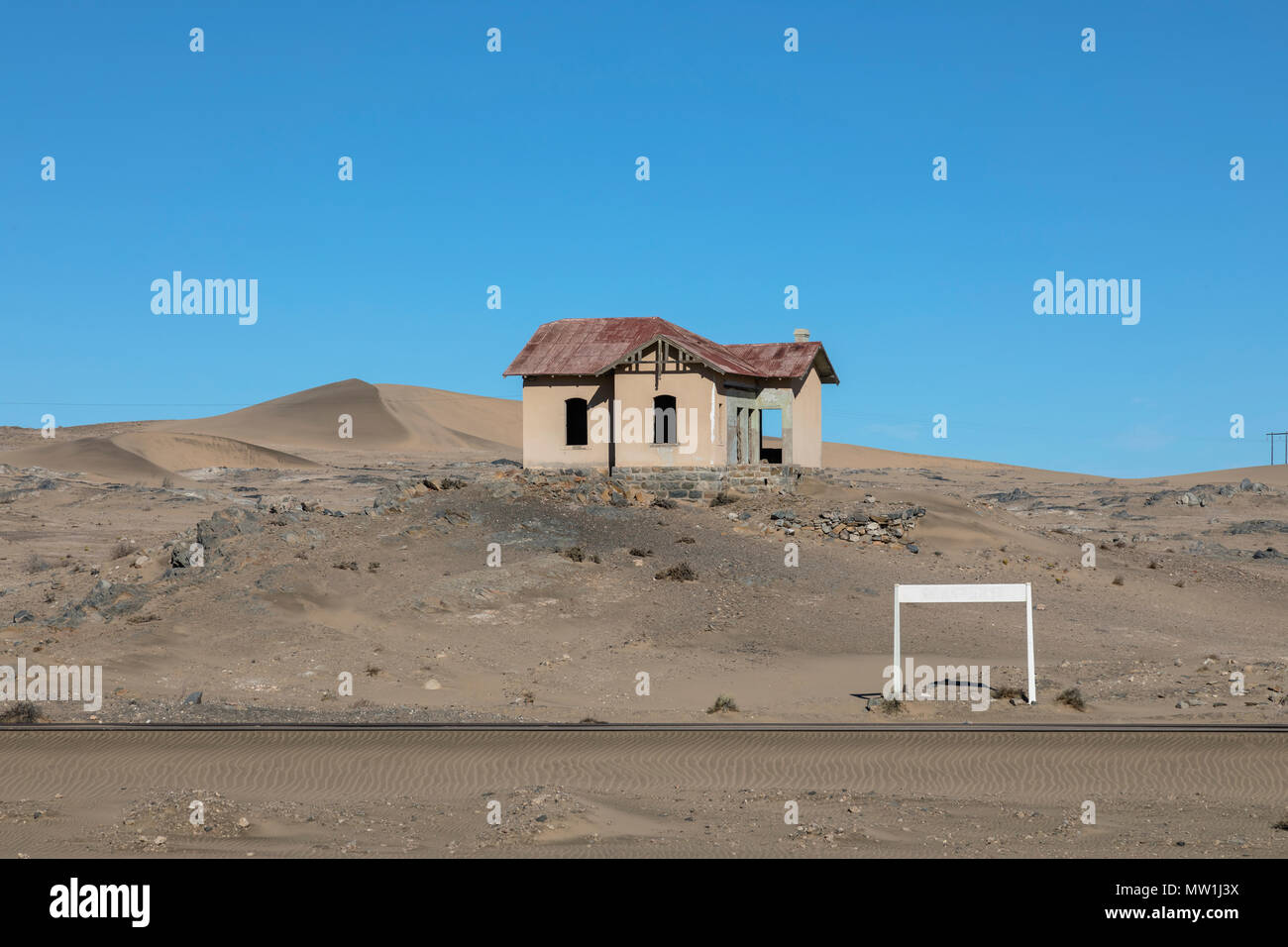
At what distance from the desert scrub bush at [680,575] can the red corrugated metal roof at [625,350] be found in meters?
6.69

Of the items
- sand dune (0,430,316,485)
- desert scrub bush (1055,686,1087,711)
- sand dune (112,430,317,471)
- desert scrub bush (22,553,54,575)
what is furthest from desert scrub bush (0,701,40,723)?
sand dune (112,430,317,471)

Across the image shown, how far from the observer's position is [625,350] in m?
35.9

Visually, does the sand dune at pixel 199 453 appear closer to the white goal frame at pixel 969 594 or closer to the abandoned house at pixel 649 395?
the abandoned house at pixel 649 395

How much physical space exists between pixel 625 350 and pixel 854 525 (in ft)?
25.9

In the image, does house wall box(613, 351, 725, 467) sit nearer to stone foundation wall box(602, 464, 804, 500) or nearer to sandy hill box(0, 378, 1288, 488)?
stone foundation wall box(602, 464, 804, 500)

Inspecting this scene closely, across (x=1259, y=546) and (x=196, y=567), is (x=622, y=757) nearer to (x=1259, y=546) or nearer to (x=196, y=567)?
(x=196, y=567)

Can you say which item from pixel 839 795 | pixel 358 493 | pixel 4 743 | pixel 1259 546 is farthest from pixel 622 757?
pixel 358 493

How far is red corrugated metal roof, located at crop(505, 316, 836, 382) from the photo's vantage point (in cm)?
3547

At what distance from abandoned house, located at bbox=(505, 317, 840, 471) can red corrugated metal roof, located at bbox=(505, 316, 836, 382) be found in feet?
0.14

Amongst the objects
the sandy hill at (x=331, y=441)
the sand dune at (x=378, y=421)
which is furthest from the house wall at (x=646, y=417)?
the sand dune at (x=378, y=421)

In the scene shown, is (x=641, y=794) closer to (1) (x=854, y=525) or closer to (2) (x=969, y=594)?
(2) (x=969, y=594)

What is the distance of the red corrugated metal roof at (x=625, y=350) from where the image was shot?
35.5m

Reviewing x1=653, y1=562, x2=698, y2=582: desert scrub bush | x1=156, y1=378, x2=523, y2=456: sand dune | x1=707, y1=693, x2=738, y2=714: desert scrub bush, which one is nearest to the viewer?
x1=707, y1=693, x2=738, y2=714: desert scrub bush

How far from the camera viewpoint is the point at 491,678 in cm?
2289
